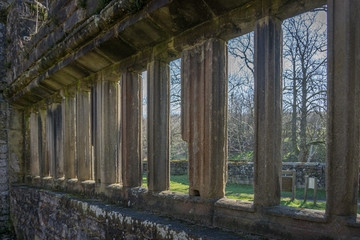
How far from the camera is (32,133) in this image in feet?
21.5

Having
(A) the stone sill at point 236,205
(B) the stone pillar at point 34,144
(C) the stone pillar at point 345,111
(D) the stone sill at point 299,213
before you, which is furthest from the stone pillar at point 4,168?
(C) the stone pillar at point 345,111

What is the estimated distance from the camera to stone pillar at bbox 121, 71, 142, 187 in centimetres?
338

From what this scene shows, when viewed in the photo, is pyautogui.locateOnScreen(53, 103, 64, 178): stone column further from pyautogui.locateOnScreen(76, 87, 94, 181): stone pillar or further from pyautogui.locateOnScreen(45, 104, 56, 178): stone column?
pyautogui.locateOnScreen(76, 87, 94, 181): stone pillar

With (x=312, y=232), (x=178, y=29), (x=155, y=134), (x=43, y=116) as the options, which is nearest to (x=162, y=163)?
(x=155, y=134)

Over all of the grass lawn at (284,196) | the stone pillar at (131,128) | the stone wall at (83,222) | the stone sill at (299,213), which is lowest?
the grass lawn at (284,196)

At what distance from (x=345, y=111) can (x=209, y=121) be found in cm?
105

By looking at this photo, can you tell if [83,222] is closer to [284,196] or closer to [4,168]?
[4,168]

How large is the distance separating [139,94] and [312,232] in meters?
2.40

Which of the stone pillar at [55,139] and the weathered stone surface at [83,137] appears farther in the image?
the stone pillar at [55,139]

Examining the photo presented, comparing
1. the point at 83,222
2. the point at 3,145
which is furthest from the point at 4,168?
the point at 83,222

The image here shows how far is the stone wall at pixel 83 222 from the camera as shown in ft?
7.76

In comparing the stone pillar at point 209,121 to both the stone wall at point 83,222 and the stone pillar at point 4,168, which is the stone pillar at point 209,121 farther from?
the stone pillar at point 4,168

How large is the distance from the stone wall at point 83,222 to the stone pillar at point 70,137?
0.48 meters

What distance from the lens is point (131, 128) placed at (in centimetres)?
341
